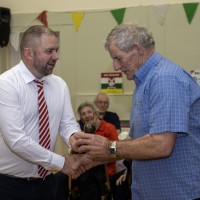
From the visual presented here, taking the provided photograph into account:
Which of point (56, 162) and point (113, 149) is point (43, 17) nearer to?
point (56, 162)

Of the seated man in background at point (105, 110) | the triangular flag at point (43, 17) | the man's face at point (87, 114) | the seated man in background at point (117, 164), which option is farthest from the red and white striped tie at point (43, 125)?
the triangular flag at point (43, 17)

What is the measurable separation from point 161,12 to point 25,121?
4023mm

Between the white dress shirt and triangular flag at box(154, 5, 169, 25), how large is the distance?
3599 mm

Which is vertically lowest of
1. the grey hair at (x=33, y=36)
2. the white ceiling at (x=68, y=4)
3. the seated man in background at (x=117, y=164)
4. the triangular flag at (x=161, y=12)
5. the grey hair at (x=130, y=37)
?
the seated man in background at (x=117, y=164)

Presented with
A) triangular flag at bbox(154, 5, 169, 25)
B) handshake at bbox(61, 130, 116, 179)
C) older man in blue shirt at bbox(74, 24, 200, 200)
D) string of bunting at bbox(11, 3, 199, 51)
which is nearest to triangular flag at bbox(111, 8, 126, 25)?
string of bunting at bbox(11, 3, 199, 51)

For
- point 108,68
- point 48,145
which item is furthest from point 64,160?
point 108,68

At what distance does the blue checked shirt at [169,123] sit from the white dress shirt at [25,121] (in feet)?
2.12

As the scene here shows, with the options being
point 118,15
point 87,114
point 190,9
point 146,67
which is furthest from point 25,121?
point 190,9

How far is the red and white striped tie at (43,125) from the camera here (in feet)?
7.99

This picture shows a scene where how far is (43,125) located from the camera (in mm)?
2438

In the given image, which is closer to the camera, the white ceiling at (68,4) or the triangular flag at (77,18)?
the white ceiling at (68,4)

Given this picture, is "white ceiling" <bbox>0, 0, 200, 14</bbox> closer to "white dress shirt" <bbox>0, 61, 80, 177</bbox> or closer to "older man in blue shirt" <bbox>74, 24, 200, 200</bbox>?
"white dress shirt" <bbox>0, 61, 80, 177</bbox>

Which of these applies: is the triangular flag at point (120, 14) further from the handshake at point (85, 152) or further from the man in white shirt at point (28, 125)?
the handshake at point (85, 152)

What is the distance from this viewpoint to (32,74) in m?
2.47
